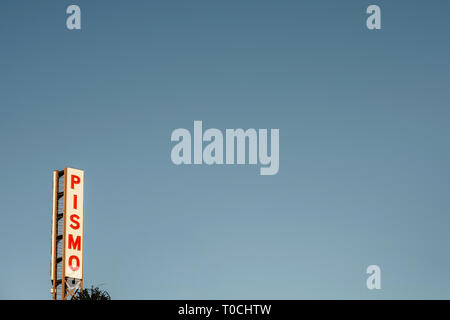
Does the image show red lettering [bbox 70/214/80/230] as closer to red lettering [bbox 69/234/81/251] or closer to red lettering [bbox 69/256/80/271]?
red lettering [bbox 69/234/81/251]

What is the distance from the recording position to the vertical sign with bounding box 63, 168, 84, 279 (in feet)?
154

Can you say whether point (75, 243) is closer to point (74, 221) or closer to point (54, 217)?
point (74, 221)

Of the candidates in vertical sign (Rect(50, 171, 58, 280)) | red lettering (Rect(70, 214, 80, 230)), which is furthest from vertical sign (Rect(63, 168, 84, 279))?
vertical sign (Rect(50, 171, 58, 280))

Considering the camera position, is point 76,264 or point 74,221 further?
point 74,221

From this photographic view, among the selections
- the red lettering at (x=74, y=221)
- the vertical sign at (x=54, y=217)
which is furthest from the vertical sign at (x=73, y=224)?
the vertical sign at (x=54, y=217)

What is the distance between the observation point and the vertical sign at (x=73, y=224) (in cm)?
4697

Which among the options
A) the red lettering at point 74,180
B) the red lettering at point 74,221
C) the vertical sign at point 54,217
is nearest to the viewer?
the vertical sign at point 54,217

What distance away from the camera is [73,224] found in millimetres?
47562

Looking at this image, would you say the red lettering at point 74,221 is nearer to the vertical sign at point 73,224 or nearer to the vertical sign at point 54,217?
the vertical sign at point 73,224

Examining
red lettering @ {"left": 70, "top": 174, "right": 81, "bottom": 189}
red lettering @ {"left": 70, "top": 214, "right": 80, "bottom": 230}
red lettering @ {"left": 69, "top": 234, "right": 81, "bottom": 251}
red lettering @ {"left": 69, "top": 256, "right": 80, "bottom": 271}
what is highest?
red lettering @ {"left": 70, "top": 174, "right": 81, "bottom": 189}

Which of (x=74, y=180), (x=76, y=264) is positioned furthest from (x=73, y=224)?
(x=74, y=180)
